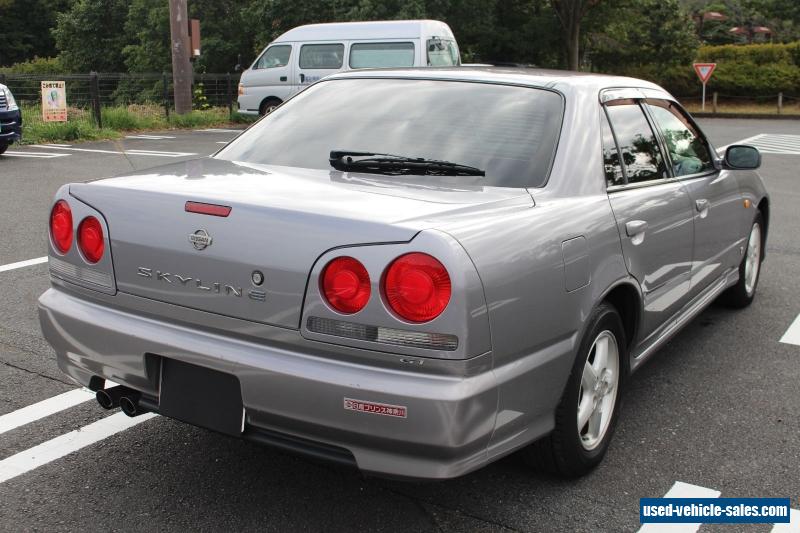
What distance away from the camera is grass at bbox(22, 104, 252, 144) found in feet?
55.8

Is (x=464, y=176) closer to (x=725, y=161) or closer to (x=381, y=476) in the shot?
(x=381, y=476)

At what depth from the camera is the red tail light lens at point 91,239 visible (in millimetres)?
2956

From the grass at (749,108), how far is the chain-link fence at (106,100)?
69.0 feet

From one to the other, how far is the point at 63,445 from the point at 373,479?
4.22ft

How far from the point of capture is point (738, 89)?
37031 mm

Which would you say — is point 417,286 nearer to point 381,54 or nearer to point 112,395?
point 112,395

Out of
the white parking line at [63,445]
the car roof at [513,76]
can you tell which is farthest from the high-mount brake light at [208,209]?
the car roof at [513,76]

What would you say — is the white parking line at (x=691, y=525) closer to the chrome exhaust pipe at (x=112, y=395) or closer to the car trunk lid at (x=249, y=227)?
the car trunk lid at (x=249, y=227)

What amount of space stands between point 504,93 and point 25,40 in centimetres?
7198

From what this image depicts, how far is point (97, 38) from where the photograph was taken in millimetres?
55375

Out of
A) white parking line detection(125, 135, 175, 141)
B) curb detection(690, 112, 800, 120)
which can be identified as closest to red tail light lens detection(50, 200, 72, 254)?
white parking line detection(125, 135, 175, 141)

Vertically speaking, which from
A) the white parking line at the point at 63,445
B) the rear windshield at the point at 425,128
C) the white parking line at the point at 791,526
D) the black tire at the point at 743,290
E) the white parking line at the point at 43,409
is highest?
the rear windshield at the point at 425,128

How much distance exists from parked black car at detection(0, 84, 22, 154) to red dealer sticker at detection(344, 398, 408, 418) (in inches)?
505

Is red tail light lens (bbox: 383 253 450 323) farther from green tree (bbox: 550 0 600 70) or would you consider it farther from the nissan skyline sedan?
green tree (bbox: 550 0 600 70)
